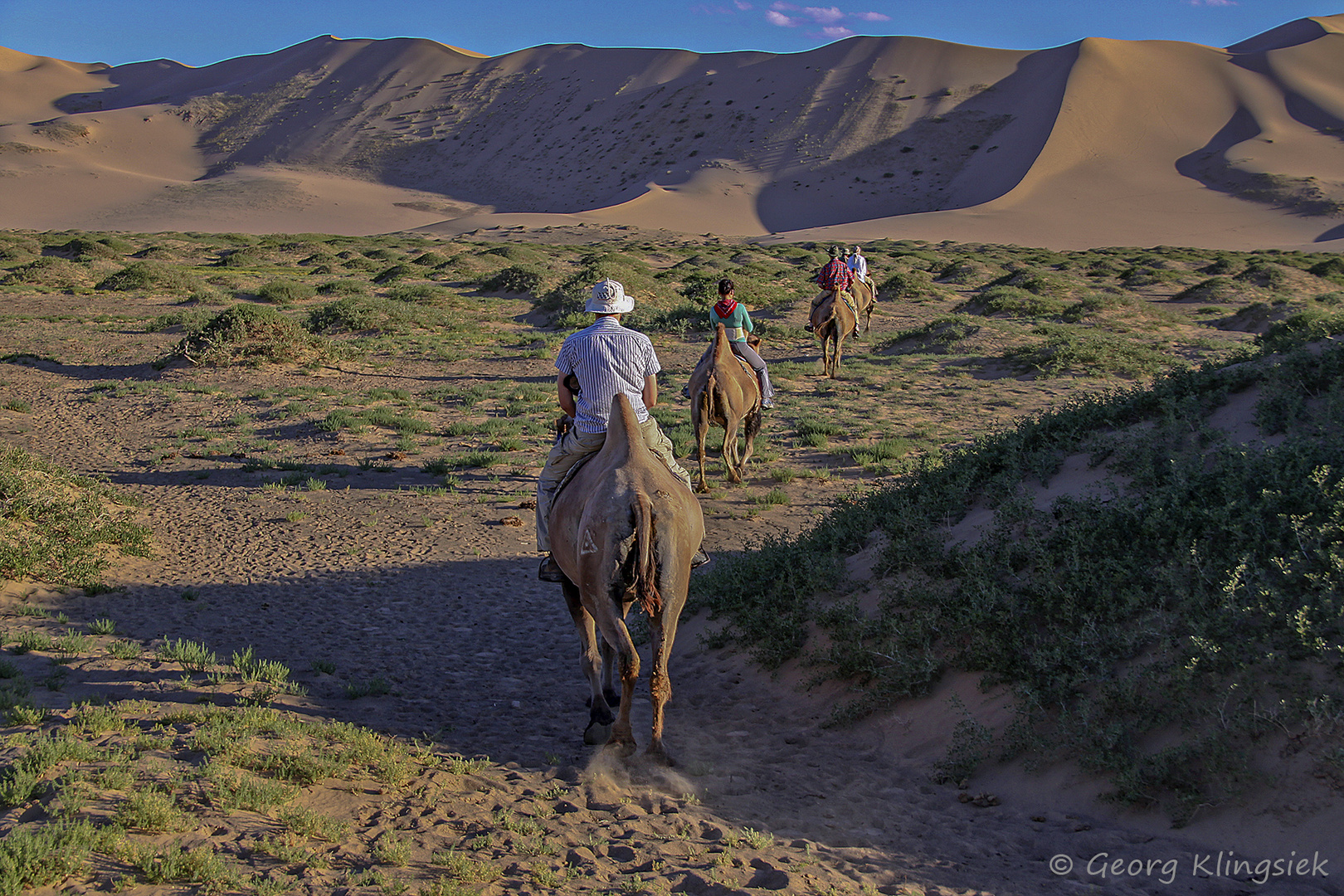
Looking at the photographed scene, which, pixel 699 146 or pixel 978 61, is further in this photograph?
pixel 978 61

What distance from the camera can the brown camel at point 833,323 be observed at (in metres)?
18.4

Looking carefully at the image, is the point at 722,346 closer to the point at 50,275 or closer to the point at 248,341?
the point at 248,341

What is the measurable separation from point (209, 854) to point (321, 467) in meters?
9.11

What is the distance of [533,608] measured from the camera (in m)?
7.88

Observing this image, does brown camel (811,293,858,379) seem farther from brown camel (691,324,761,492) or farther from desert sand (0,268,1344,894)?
desert sand (0,268,1344,894)

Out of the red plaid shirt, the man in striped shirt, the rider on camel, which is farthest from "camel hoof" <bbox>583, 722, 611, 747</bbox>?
the red plaid shirt

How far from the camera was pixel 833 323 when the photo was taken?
18.6 m

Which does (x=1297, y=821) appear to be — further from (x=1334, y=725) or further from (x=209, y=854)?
(x=209, y=854)

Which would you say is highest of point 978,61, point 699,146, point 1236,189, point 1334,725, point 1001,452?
point 978,61

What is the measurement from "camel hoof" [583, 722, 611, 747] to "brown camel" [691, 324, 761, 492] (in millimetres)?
6402

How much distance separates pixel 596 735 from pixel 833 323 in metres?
14.6

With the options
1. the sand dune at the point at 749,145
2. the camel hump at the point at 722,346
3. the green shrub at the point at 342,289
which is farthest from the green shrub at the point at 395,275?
the sand dune at the point at 749,145

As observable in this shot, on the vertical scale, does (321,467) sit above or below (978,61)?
below

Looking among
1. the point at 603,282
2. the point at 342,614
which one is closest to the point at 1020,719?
the point at 603,282
